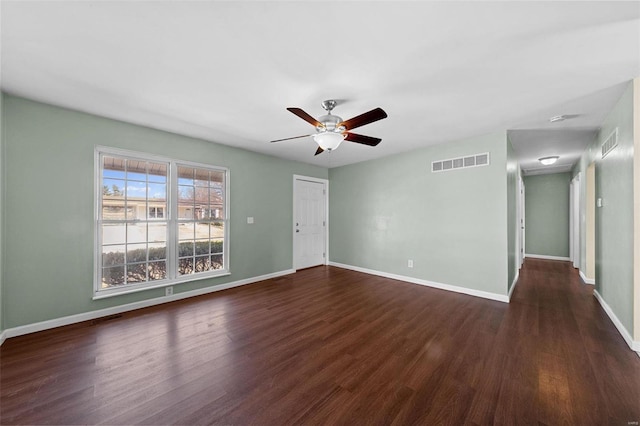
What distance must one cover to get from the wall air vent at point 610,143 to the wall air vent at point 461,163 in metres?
1.24

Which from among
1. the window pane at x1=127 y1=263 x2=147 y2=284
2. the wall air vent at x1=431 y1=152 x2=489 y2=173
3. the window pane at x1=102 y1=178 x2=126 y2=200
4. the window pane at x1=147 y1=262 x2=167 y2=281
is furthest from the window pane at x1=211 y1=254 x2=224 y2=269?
the wall air vent at x1=431 y1=152 x2=489 y2=173

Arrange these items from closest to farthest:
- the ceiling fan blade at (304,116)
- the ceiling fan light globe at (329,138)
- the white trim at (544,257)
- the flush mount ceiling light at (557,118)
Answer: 1. the ceiling fan blade at (304,116)
2. the ceiling fan light globe at (329,138)
3. the flush mount ceiling light at (557,118)
4. the white trim at (544,257)

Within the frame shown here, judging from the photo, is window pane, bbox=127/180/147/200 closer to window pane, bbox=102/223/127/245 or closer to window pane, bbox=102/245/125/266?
window pane, bbox=102/223/127/245

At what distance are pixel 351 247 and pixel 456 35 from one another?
15.3ft

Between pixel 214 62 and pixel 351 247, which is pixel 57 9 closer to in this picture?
pixel 214 62

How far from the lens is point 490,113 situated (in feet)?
9.87

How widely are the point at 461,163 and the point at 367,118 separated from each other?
8.62ft

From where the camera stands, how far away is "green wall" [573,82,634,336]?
7.82 ft

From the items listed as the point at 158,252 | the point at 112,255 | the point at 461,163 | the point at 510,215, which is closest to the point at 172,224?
the point at 158,252

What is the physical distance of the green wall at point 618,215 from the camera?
2383mm

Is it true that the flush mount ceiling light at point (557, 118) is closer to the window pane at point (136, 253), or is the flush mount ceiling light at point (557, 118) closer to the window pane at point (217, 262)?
the window pane at point (217, 262)

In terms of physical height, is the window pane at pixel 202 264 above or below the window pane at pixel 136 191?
below

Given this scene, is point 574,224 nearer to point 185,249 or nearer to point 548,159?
point 548,159

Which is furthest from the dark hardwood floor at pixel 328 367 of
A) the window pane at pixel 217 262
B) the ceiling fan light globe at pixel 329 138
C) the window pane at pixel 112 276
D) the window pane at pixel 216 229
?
the ceiling fan light globe at pixel 329 138
